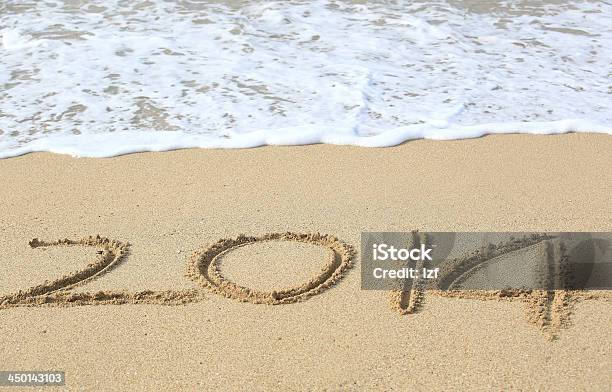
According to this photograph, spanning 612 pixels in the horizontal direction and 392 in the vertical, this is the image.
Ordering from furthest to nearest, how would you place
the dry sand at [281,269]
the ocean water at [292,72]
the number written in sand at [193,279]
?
the ocean water at [292,72]
the number written in sand at [193,279]
the dry sand at [281,269]

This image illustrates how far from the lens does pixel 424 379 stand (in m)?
2.27

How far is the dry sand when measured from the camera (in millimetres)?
2334

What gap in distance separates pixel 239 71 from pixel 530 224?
7.68 ft

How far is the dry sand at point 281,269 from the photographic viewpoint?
7.66 feet

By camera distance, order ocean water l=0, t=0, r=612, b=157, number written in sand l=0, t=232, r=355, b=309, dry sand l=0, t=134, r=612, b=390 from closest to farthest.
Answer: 1. dry sand l=0, t=134, r=612, b=390
2. number written in sand l=0, t=232, r=355, b=309
3. ocean water l=0, t=0, r=612, b=157

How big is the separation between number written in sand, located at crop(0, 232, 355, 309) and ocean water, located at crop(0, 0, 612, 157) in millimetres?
903

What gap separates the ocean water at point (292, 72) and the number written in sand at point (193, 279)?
35.6 inches

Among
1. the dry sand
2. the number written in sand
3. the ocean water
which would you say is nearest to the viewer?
the dry sand

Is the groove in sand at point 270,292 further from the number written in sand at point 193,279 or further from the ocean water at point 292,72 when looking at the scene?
the ocean water at point 292,72

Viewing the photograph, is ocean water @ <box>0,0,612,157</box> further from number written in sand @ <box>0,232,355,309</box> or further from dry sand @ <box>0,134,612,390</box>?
number written in sand @ <box>0,232,355,309</box>

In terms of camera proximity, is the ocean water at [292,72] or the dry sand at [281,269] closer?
the dry sand at [281,269]

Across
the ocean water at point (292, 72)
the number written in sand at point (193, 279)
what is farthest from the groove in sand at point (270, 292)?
the ocean water at point (292, 72)

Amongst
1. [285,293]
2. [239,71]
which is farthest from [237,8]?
[285,293]

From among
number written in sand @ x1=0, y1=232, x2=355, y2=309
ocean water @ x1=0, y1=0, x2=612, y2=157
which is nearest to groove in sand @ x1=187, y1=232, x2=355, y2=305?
number written in sand @ x1=0, y1=232, x2=355, y2=309
